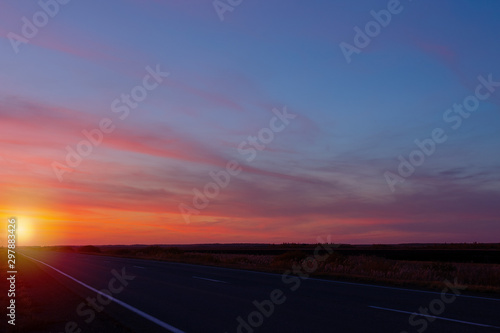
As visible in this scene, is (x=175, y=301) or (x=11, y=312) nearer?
(x=11, y=312)

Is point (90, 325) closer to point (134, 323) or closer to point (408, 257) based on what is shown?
point (134, 323)

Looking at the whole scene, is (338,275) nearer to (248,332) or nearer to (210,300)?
(210,300)

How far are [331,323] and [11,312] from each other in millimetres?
8073

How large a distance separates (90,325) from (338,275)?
13907 mm

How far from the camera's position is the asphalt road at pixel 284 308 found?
983 centimetres

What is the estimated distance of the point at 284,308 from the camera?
12148mm

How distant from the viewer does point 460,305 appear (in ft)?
41.2

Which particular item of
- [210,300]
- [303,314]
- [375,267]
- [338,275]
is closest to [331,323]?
[303,314]

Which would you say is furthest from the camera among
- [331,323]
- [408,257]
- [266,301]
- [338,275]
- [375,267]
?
[408,257]

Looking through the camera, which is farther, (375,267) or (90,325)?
(375,267)

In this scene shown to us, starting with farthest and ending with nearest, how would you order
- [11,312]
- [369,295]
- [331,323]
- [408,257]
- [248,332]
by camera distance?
[408,257]
[369,295]
[11,312]
[331,323]
[248,332]

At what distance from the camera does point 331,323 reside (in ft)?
33.0

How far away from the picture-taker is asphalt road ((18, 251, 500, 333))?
9.83 metres

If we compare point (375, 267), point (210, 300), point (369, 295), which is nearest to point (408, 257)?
point (375, 267)
